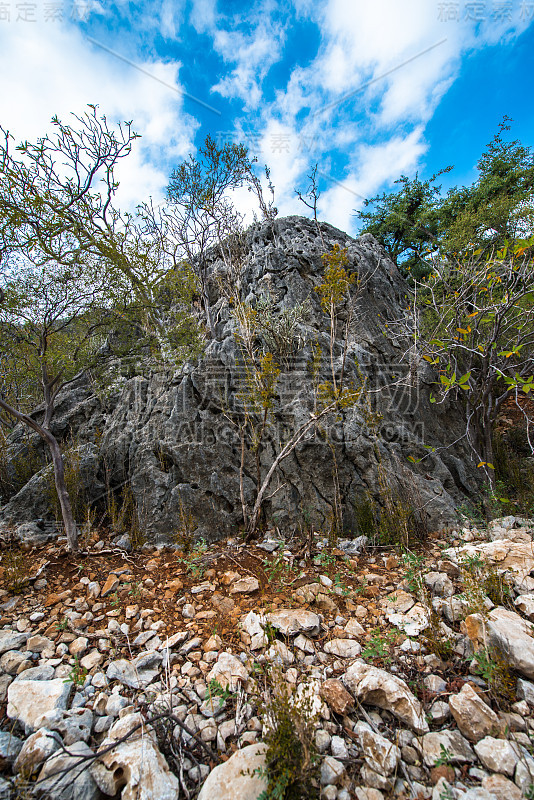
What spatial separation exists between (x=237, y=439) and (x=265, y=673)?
3.17m

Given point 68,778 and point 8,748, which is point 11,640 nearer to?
point 8,748

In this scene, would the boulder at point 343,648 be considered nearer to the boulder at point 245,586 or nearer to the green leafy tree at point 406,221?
the boulder at point 245,586

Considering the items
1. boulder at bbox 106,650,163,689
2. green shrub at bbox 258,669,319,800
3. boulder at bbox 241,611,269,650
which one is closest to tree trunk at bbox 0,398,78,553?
boulder at bbox 106,650,163,689

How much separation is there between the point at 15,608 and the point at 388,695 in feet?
11.5

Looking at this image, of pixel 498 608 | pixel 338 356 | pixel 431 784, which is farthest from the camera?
pixel 338 356

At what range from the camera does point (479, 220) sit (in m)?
8.73

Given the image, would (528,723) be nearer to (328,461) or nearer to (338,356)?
(328,461)

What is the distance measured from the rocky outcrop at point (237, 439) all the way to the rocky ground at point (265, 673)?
961mm

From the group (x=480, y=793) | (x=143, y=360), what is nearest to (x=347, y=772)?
(x=480, y=793)

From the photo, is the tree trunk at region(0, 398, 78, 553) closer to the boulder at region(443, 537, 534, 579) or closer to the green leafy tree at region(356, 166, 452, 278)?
the boulder at region(443, 537, 534, 579)

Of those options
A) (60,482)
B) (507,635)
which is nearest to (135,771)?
(507,635)

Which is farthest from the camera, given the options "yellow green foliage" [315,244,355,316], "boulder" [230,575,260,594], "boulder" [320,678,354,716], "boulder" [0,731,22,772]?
"yellow green foliage" [315,244,355,316]

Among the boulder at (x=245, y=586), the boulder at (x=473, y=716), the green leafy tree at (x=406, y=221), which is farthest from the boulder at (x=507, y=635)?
the green leafy tree at (x=406, y=221)

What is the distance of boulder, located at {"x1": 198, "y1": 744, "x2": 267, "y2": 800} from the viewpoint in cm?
154
